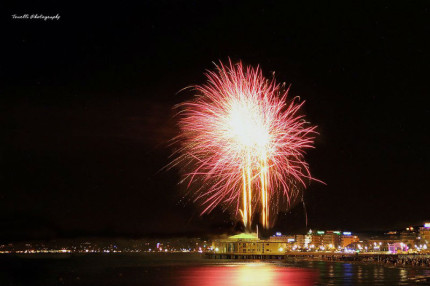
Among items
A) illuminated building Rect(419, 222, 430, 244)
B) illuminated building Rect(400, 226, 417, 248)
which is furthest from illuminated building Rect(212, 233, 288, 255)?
illuminated building Rect(400, 226, 417, 248)

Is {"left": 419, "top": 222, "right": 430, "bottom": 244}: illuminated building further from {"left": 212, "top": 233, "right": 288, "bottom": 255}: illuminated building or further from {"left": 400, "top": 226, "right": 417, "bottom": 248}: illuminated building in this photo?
{"left": 212, "top": 233, "right": 288, "bottom": 255}: illuminated building

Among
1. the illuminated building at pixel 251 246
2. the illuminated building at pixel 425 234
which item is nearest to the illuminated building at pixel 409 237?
the illuminated building at pixel 425 234

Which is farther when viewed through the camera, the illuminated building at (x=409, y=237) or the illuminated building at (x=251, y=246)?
the illuminated building at (x=409, y=237)

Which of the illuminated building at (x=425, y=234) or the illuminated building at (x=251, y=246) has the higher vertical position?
the illuminated building at (x=425, y=234)

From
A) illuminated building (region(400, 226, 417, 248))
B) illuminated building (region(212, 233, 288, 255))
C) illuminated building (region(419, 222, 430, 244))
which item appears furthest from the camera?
illuminated building (region(400, 226, 417, 248))

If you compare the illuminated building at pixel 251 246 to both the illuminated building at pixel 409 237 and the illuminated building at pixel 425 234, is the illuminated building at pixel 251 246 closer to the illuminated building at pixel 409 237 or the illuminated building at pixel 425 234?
the illuminated building at pixel 425 234

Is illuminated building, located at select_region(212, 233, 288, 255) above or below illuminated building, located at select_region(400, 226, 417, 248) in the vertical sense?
below

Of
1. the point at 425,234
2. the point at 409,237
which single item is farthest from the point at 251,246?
the point at 409,237

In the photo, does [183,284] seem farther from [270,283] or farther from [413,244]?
[413,244]

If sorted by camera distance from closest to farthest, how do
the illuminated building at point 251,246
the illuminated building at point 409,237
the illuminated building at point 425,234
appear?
the illuminated building at point 251,246 < the illuminated building at point 425,234 < the illuminated building at point 409,237

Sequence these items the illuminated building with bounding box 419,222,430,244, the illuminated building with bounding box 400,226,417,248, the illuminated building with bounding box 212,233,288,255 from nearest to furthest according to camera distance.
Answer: the illuminated building with bounding box 212,233,288,255 → the illuminated building with bounding box 419,222,430,244 → the illuminated building with bounding box 400,226,417,248

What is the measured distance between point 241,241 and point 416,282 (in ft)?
291

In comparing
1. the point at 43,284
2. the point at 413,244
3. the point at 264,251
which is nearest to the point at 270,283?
the point at 43,284

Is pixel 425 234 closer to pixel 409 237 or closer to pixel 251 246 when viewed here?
pixel 409 237
